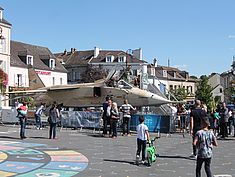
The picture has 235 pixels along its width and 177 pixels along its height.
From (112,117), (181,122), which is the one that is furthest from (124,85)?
(112,117)

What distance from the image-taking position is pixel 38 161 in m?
12.3

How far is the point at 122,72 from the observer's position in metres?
27.2

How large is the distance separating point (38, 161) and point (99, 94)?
46.8 feet

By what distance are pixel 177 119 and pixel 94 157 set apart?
10.5 metres

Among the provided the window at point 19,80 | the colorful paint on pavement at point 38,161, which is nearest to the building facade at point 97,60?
the window at point 19,80

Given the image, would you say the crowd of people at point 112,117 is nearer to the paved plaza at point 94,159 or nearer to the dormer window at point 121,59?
the paved plaza at point 94,159

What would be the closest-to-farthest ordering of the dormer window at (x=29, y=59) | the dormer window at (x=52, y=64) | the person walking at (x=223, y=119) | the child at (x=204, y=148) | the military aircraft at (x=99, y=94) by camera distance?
the child at (x=204, y=148)
the person walking at (x=223, y=119)
the military aircraft at (x=99, y=94)
the dormer window at (x=29, y=59)
the dormer window at (x=52, y=64)

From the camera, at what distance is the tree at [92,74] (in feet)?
239

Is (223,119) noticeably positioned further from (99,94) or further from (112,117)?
(99,94)

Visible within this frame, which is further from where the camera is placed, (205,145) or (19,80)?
(19,80)

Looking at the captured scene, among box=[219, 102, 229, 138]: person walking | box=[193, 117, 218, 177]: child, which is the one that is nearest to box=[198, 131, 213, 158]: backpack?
box=[193, 117, 218, 177]: child

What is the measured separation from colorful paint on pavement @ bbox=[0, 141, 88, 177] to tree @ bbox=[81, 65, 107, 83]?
56941 mm

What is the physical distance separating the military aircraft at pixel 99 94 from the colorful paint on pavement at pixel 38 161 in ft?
33.4

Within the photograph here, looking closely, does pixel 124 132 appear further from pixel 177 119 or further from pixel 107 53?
pixel 107 53
